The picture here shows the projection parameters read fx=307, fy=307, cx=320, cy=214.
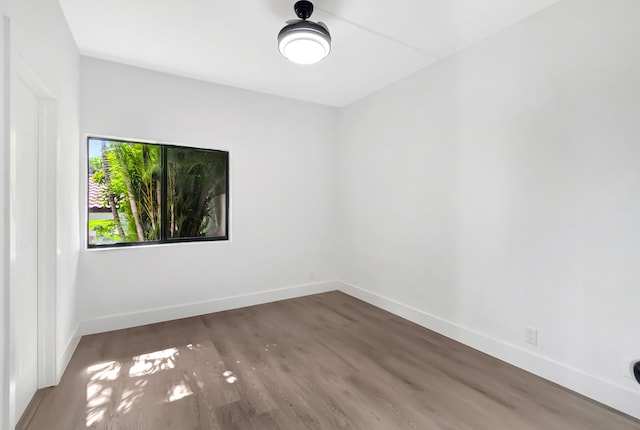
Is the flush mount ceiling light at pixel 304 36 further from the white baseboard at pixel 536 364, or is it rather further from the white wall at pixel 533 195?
the white baseboard at pixel 536 364

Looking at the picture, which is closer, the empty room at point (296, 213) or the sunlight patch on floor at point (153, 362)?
the empty room at point (296, 213)

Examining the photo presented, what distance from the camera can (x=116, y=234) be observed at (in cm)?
328

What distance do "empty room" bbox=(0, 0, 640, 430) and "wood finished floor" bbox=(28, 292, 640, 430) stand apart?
0.02m

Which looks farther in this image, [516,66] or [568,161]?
[516,66]

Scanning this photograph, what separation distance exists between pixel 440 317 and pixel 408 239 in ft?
2.91

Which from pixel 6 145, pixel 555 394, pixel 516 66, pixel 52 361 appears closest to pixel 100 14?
pixel 6 145

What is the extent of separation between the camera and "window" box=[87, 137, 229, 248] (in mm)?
3193

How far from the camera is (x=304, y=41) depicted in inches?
90.5

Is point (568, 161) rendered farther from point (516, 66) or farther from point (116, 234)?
point (116, 234)

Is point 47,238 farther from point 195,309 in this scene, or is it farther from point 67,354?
point 195,309

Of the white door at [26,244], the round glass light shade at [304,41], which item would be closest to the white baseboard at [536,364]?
the round glass light shade at [304,41]

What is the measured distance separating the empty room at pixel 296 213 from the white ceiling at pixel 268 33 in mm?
24

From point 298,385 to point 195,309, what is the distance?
1.87 metres

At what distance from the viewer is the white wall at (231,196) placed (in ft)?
10.2
